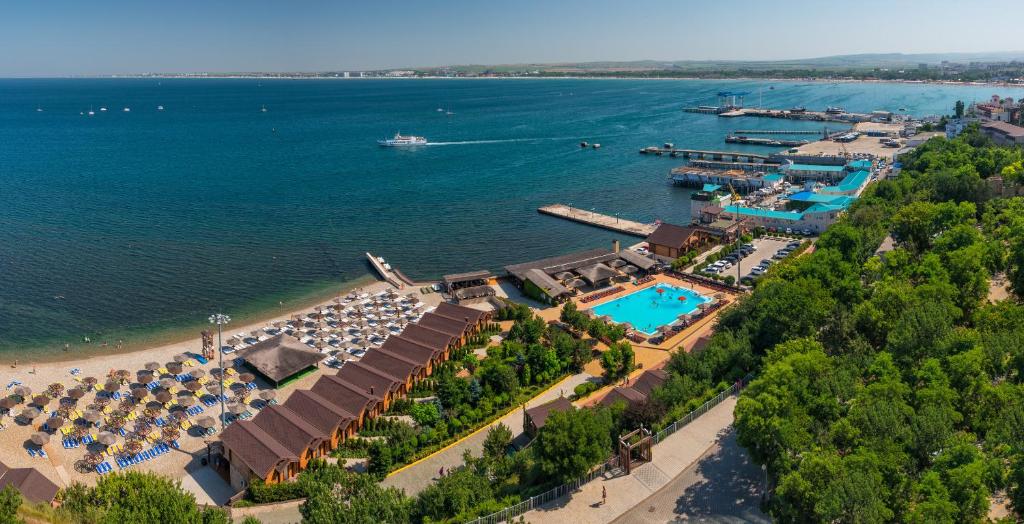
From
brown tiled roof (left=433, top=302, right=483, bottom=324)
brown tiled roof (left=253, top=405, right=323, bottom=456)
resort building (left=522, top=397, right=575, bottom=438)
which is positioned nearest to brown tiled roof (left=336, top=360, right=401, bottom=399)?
brown tiled roof (left=253, top=405, right=323, bottom=456)

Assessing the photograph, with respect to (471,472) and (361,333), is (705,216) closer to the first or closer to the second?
(361,333)

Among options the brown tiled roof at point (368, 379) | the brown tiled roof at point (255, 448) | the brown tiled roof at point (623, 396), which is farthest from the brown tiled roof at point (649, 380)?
the brown tiled roof at point (255, 448)

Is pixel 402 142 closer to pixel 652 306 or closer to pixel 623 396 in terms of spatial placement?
pixel 652 306

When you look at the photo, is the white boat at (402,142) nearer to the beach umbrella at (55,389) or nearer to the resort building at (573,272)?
the resort building at (573,272)

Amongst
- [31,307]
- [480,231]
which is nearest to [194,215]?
[31,307]

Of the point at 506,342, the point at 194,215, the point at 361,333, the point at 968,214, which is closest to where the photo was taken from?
the point at 506,342
